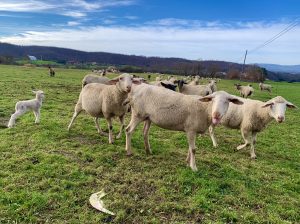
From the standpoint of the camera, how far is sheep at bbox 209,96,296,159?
367 inches

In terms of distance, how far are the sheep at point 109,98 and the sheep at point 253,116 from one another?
134 inches

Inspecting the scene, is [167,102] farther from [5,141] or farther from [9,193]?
[5,141]

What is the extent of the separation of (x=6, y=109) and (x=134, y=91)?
779 centimetres

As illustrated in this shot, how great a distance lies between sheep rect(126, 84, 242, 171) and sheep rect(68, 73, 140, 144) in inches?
20.0

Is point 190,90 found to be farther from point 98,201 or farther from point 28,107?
point 98,201

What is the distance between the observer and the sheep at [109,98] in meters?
9.14

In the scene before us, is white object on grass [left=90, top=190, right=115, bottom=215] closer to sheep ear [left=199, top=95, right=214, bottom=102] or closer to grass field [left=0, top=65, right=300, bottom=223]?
grass field [left=0, top=65, right=300, bottom=223]

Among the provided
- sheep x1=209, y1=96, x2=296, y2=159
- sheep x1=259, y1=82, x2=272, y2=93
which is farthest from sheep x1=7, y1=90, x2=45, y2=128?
sheep x1=259, y1=82, x2=272, y2=93

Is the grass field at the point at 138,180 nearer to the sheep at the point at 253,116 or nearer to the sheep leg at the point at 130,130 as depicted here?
the sheep leg at the point at 130,130

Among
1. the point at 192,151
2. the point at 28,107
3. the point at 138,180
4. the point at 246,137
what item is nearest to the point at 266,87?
the point at 246,137

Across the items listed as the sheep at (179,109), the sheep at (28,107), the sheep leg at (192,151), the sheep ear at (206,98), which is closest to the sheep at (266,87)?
the sheep at (28,107)

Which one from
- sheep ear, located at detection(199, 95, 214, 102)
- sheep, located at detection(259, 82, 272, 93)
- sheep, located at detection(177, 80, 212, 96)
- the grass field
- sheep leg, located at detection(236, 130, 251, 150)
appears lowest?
sheep, located at detection(259, 82, 272, 93)

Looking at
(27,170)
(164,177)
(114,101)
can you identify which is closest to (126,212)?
(164,177)

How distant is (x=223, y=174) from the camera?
7.74m
